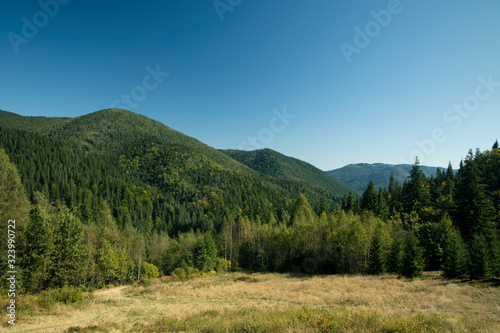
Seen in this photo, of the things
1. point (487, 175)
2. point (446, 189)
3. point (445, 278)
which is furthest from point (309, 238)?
point (487, 175)

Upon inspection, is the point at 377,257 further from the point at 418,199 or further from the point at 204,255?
the point at 204,255

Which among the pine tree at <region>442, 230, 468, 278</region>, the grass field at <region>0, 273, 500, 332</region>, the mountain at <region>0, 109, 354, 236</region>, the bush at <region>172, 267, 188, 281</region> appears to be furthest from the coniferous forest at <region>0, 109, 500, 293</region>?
the grass field at <region>0, 273, 500, 332</region>

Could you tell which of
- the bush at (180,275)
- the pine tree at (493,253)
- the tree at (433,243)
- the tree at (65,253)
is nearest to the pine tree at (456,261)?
the pine tree at (493,253)

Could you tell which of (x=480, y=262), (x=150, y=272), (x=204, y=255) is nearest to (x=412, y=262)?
(x=480, y=262)

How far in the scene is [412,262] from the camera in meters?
32.1

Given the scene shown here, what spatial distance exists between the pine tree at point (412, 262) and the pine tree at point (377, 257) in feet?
17.4

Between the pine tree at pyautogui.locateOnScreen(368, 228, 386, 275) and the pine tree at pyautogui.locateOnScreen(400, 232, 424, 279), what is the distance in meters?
5.31

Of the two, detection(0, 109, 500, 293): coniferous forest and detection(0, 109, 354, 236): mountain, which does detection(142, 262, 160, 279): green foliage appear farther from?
detection(0, 109, 354, 236): mountain

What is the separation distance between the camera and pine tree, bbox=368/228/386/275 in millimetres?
38969

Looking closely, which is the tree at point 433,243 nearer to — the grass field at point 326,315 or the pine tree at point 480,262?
the pine tree at point 480,262

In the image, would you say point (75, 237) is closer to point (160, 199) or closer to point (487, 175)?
point (487, 175)

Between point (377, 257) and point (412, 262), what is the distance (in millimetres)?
7653

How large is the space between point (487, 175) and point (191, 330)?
9775 cm

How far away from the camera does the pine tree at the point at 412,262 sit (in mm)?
31938
